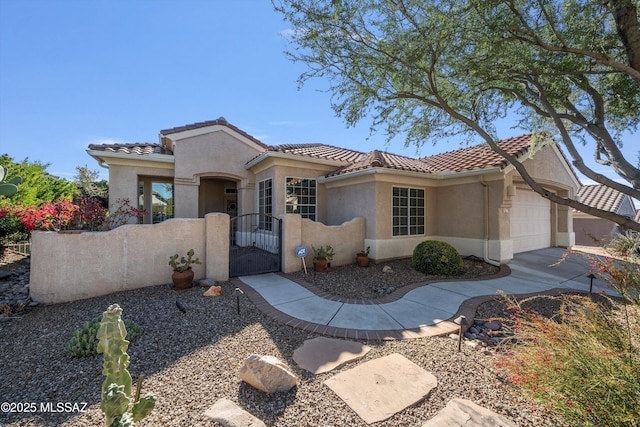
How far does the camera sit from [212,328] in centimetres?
480

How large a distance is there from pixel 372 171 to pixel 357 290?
14.5ft

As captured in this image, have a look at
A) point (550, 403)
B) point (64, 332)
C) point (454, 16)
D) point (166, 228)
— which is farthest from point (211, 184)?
point (550, 403)

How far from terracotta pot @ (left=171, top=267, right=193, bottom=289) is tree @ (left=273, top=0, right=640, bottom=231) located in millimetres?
6264

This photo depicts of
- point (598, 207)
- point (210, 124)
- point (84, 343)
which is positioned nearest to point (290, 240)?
point (84, 343)

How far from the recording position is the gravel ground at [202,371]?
110 inches

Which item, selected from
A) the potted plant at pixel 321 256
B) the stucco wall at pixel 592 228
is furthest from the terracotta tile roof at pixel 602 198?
the potted plant at pixel 321 256

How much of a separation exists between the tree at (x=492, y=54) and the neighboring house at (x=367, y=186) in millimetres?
2616

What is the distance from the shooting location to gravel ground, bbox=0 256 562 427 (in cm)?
278

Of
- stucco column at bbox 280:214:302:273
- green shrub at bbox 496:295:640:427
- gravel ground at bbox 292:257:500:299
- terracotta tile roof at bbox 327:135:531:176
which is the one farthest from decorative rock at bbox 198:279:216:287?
green shrub at bbox 496:295:640:427

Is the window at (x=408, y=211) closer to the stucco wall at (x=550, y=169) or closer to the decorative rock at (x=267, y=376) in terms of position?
the stucco wall at (x=550, y=169)

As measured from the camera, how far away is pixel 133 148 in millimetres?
11242

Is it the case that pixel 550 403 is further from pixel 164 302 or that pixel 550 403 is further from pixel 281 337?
pixel 164 302

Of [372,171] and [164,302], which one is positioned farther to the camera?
[372,171]

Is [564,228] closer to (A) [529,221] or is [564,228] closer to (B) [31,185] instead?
(A) [529,221]
